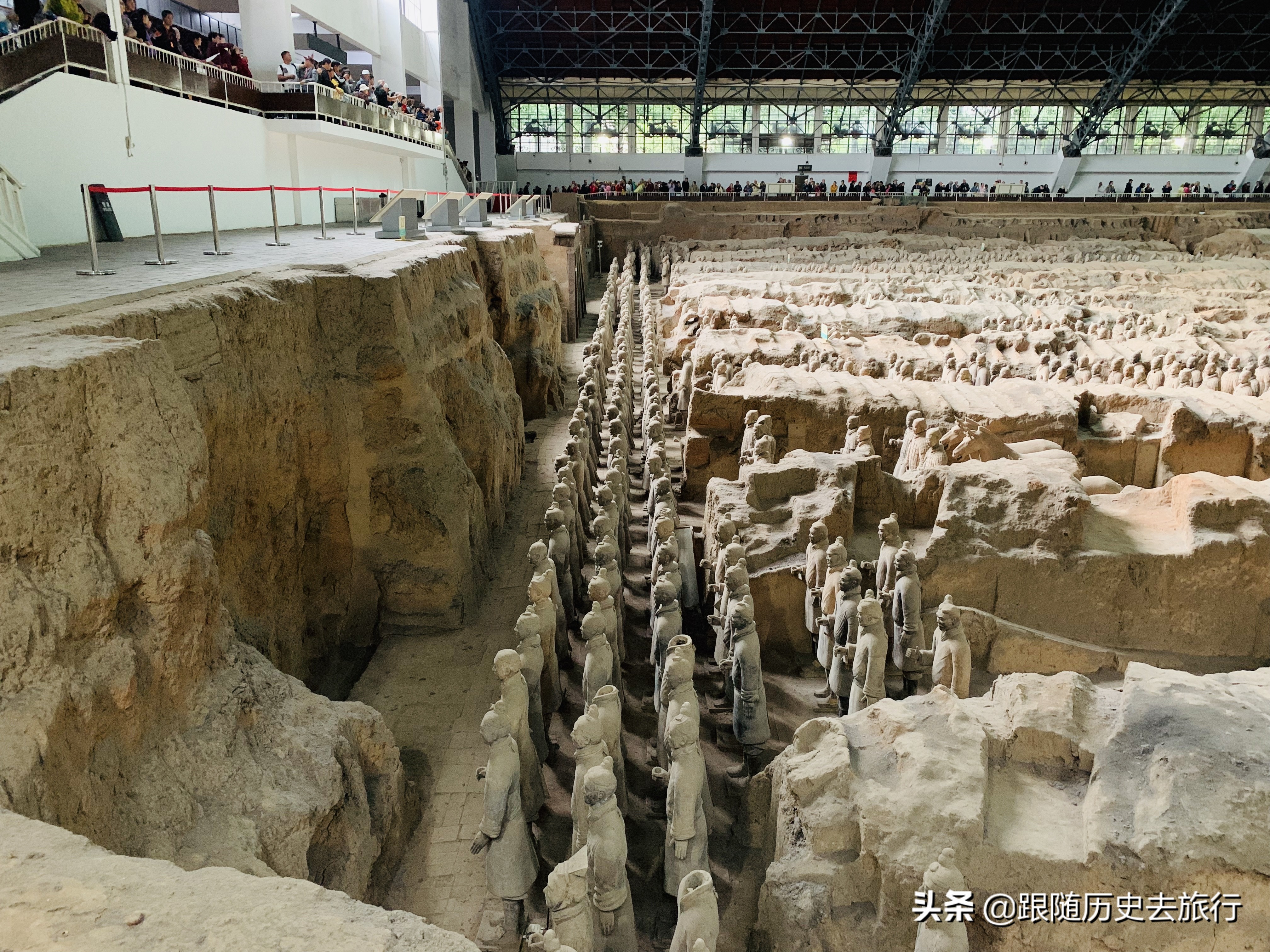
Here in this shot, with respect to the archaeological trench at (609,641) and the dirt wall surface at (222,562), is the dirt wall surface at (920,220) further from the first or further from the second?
the dirt wall surface at (222,562)

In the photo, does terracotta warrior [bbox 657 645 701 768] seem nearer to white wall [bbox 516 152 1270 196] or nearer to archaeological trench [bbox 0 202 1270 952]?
archaeological trench [bbox 0 202 1270 952]

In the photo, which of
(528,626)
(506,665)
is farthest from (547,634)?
(506,665)

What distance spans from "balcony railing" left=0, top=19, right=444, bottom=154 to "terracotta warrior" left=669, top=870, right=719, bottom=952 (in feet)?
26.6

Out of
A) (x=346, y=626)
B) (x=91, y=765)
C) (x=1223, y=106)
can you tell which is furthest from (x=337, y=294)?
(x=1223, y=106)

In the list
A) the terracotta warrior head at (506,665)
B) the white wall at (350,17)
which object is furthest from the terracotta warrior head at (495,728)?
the white wall at (350,17)

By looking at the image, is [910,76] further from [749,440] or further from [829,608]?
[829,608]

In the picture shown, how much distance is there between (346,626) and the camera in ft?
17.8

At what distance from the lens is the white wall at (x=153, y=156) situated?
7.71 metres

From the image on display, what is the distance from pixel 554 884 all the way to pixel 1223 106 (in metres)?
37.4

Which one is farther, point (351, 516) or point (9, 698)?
point (351, 516)

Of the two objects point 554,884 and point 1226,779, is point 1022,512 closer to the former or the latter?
point 1226,779

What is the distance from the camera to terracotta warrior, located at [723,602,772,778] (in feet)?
13.3

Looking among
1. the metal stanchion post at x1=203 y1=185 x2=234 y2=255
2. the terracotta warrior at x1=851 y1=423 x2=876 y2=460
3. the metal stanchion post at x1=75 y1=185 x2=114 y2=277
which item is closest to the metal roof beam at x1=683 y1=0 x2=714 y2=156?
the metal stanchion post at x1=203 y1=185 x2=234 y2=255

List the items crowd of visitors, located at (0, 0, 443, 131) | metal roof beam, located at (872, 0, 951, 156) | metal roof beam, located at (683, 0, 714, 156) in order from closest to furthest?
crowd of visitors, located at (0, 0, 443, 131)
metal roof beam, located at (872, 0, 951, 156)
metal roof beam, located at (683, 0, 714, 156)
